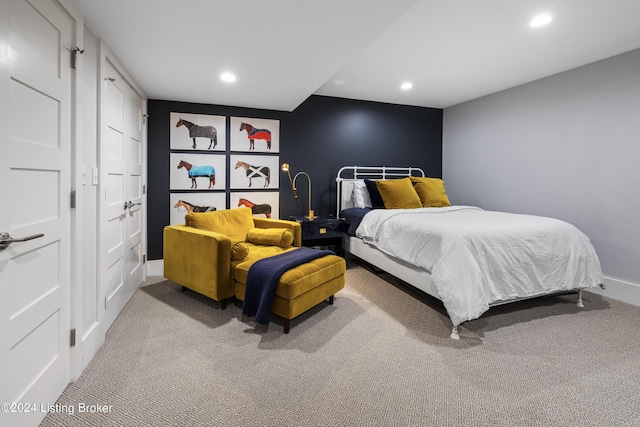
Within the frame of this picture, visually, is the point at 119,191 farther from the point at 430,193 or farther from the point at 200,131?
the point at 430,193

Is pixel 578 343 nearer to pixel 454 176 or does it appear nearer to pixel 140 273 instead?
pixel 454 176

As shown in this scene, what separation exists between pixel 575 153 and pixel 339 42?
3096 millimetres

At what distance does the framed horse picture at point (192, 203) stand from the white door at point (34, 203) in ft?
7.45

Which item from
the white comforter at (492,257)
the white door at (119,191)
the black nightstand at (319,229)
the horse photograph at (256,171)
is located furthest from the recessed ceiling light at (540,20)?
the white door at (119,191)

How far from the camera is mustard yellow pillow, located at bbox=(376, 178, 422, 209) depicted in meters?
3.98

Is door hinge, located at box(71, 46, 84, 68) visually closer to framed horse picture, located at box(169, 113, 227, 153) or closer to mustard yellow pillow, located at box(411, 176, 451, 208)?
framed horse picture, located at box(169, 113, 227, 153)

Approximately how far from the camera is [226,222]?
3.26 meters

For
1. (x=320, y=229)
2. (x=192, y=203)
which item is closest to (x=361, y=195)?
(x=320, y=229)

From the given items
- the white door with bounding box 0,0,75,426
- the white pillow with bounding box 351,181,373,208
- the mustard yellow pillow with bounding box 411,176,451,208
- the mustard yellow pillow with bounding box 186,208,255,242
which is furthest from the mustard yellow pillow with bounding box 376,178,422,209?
the white door with bounding box 0,0,75,426

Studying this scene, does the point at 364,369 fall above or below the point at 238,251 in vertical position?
below

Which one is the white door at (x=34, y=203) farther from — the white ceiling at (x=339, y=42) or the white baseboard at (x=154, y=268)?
the white baseboard at (x=154, y=268)

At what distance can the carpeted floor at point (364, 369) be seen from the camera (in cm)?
156

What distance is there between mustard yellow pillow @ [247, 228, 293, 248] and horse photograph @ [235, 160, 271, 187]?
3.94 feet

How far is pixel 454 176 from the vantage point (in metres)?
5.22
